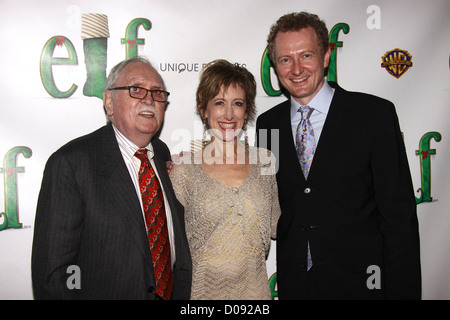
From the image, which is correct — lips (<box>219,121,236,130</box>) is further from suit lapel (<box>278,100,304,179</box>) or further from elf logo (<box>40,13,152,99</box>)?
elf logo (<box>40,13,152,99</box>)

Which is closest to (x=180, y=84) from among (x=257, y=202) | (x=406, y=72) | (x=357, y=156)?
(x=257, y=202)

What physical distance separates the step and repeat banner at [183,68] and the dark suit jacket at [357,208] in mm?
791

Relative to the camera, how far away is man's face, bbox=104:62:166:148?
164cm

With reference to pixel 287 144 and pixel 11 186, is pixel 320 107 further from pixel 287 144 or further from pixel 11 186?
Answer: pixel 11 186

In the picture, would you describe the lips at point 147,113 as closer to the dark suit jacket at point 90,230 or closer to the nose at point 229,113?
the dark suit jacket at point 90,230

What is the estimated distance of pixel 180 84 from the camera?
7.71 ft

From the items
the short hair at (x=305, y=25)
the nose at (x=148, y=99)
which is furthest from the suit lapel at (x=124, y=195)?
the short hair at (x=305, y=25)

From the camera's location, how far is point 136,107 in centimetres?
165

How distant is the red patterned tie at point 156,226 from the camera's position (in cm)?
158

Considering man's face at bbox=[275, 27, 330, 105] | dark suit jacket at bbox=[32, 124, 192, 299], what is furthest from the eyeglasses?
man's face at bbox=[275, 27, 330, 105]

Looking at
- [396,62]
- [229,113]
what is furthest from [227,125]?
[396,62]

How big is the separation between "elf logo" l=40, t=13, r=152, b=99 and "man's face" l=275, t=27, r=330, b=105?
3.25 ft

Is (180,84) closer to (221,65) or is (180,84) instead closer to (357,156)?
(221,65)

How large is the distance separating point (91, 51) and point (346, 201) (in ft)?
5.92
